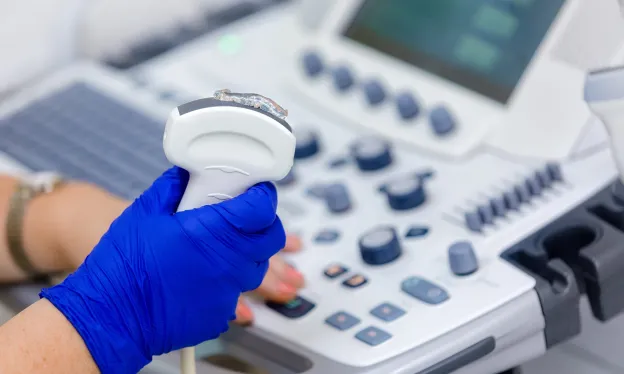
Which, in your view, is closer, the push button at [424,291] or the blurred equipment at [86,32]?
the push button at [424,291]

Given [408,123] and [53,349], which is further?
[408,123]

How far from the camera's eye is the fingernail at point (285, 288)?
72cm

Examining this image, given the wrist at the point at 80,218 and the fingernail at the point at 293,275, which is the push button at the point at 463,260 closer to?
the fingernail at the point at 293,275

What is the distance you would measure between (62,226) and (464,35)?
17.2 inches

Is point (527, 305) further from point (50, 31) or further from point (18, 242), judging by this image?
point (50, 31)

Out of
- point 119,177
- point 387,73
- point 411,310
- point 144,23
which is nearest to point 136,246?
point 411,310

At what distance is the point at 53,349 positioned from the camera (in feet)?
1.96

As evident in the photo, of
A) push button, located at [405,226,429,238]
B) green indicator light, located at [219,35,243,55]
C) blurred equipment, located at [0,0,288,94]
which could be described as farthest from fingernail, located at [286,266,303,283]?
blurred equipment, located at [0,0,288,94]

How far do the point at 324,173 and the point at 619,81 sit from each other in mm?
315

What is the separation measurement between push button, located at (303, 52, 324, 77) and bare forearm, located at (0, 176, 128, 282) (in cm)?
30

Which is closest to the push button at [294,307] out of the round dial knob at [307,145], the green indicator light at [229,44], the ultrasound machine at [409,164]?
the ultrasound machine at [409,164]

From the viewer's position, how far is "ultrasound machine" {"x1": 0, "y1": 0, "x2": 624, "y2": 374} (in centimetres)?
69

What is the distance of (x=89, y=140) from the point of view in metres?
0.97

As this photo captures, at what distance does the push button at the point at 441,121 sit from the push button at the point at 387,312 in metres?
0.24
